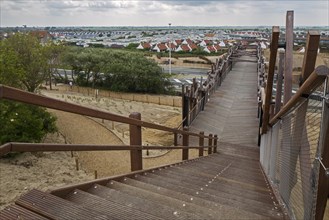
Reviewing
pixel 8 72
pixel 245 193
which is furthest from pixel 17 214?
pixel 8 72

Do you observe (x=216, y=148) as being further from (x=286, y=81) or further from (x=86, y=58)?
(x=86, y=58)

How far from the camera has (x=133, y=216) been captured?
236 centimetres

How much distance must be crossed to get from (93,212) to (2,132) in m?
10.5

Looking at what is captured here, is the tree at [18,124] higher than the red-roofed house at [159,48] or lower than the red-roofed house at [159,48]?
lower

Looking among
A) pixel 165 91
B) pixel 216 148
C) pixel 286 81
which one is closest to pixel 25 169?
pixel 216 148

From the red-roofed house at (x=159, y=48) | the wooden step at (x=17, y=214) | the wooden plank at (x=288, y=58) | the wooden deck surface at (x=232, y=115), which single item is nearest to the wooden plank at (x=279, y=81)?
the wooden plank at (x=288, y=58)

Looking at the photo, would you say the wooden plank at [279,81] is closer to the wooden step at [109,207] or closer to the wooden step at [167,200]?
the wooden step at [167,200]

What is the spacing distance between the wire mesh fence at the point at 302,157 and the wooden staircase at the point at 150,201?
406 mm

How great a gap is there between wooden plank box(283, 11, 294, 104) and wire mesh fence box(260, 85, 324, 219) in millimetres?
1442

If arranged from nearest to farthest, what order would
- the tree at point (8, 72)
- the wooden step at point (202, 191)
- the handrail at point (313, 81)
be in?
1. the handrail at point (313, 81)
2. the wooden step at point (202, 191)
3. the tree at point (8, 72)

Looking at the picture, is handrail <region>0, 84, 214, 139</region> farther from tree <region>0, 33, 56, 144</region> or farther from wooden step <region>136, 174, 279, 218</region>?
tree <region>0, 33, 56, 144</region>

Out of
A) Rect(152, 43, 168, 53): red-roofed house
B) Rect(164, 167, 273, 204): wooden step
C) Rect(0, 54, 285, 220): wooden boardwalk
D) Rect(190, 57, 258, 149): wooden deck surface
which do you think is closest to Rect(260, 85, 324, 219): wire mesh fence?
Rect(0, 54, 285, 220): wooden boardwalk

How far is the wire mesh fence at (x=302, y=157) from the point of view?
6.21 feet

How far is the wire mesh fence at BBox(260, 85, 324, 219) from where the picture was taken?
189 cm
